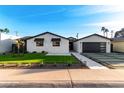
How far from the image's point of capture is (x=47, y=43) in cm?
2970

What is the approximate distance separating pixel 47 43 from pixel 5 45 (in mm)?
6226

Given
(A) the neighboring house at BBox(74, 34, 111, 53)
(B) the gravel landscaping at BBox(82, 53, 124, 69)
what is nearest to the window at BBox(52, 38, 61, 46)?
(A) the neighboring house at BBox(74, 34, 111, 53)

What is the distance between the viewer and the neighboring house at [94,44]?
3130cm

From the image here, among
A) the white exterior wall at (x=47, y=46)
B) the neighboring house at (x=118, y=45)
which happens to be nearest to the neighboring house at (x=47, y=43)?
the white exterior wall at (x=47, y=46)

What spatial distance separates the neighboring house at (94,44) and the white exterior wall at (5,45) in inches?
441

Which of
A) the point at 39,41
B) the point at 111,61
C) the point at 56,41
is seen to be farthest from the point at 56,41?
the point at 111,61

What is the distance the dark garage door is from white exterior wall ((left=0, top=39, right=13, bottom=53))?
1185 centimetres

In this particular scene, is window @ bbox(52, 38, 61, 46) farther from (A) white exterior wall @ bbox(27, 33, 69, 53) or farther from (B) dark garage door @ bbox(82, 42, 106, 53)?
(B) dark garage door @ bbox(82, 42, 106, 53)

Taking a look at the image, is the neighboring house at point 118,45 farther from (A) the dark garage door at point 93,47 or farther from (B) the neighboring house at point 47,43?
(B) the neighboring house at point 47,43

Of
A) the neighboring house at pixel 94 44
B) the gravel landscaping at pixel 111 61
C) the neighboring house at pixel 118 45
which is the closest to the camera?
the gravel landscaping at pixel 111 61

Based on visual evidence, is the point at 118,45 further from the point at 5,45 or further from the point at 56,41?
the point at 5,45

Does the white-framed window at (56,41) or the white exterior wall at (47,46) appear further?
the white exterior wall at (47,46)
